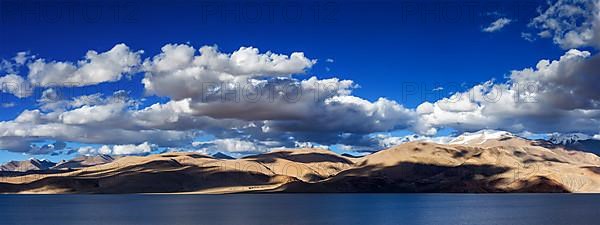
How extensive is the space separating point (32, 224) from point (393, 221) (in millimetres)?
75259

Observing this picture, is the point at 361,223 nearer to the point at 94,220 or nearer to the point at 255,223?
the point at 255,223

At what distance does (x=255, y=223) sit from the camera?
12812 cm

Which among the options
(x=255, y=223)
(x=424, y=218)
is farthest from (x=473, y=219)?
(x=255, y=223)

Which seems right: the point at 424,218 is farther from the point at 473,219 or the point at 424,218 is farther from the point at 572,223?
the point at 572,223

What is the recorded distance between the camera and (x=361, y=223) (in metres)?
128

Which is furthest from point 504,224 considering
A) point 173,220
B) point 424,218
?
point 173,220

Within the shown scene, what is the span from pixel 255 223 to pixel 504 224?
4833cm

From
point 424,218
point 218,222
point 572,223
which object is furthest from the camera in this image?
point 424,218

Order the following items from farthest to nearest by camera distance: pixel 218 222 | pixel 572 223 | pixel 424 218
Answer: pixel 424 218, pixel 218 222, pixel 572 223

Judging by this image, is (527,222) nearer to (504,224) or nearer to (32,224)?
(504,224)

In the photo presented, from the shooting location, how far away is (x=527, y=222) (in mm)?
127500

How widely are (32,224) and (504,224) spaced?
96.0 metres

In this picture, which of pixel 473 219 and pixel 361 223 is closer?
pixel 361 223

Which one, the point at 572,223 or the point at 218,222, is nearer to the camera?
the point at 572,223
